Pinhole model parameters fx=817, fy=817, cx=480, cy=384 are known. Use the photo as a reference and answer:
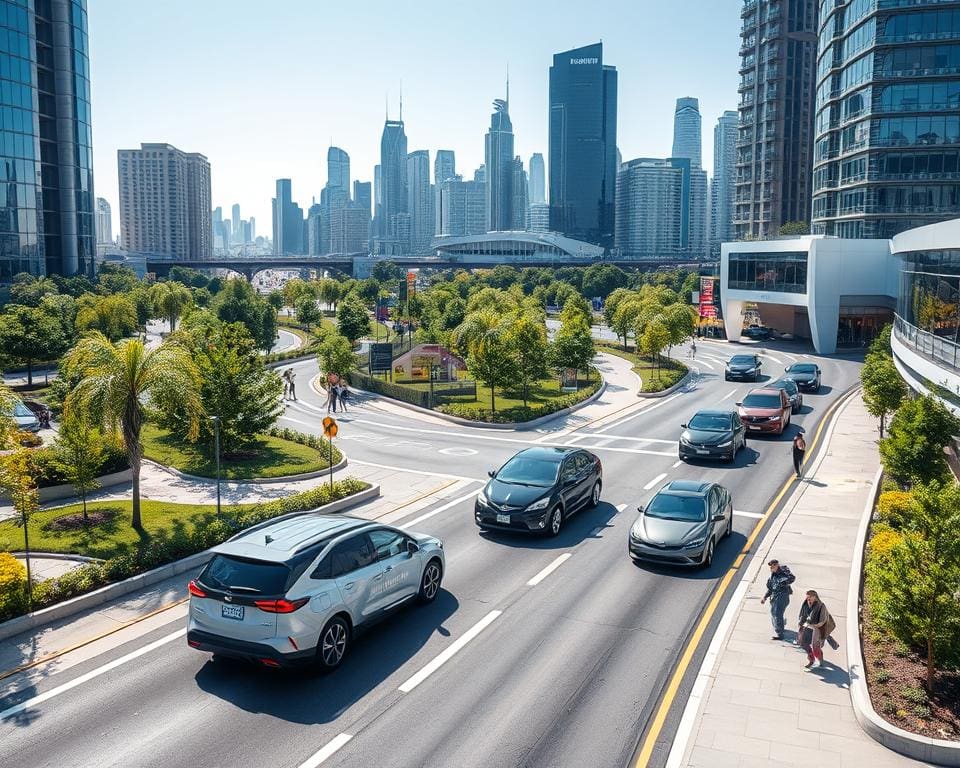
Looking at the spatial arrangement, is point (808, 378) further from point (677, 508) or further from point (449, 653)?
point (449, 653)

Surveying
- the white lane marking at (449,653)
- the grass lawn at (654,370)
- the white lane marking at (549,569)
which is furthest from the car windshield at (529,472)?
the grass lawn at (654,370)

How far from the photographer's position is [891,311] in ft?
215

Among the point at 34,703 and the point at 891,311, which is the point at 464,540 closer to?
the point at 34,703

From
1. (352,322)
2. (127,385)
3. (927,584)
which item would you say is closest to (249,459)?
(127,385)

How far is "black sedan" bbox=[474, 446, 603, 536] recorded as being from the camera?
18250mm

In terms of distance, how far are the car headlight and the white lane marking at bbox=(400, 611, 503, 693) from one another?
14.1 ft

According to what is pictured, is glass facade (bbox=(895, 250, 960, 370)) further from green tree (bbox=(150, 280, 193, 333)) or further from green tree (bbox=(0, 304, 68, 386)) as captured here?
green tree (bbox=(150, 280, 193, 333))

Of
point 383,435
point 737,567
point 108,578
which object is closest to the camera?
point 108,578

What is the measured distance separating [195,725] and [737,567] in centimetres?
1100

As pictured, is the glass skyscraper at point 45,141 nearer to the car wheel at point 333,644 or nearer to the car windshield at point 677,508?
the car windshield at point 677,508

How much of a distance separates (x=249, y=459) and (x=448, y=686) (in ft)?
58.8

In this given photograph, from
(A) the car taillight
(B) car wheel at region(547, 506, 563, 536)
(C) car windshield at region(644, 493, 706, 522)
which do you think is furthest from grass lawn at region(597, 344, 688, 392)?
(A) the car taillight

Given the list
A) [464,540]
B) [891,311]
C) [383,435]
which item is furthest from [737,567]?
[891,311]

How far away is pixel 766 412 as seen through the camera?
104 ft
